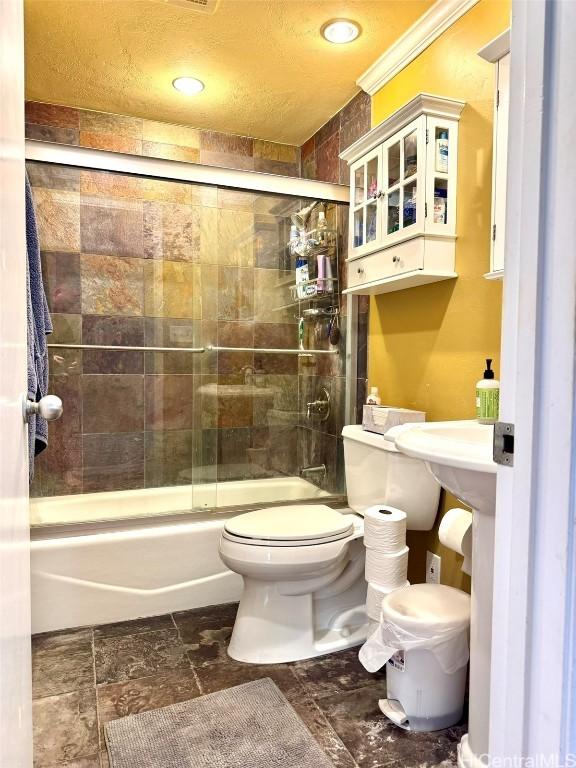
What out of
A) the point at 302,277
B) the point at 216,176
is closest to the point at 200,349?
the point at 302,277

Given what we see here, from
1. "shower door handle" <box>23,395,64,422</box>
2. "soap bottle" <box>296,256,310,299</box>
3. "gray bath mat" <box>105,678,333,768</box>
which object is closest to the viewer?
"shower door handle" <box>23,395,64,422</box>

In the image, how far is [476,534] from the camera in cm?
132

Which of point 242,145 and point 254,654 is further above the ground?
A: point 242,145

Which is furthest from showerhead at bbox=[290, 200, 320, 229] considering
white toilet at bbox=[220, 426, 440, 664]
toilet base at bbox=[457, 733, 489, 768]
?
toilet base at bbox=[457, 733, 489, 768]

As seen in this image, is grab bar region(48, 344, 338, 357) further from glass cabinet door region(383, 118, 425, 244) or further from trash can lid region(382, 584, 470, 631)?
trash can lid region(382, 584, 470, 631)

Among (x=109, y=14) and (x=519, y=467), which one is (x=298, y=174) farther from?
(x=519, y=467)

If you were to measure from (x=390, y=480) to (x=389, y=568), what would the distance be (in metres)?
0.32

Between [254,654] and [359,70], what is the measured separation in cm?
250

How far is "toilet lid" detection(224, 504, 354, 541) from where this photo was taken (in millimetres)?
1862

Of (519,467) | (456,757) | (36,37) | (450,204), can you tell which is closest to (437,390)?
(450,204)

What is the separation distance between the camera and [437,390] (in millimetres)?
2068

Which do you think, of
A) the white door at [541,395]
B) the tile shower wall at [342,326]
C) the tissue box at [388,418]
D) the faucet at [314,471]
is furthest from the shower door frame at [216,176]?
the white door at [541,395]

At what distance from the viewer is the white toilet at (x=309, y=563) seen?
72.7 inches

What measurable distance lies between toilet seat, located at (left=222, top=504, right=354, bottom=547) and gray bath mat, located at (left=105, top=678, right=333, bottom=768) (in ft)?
1.55
